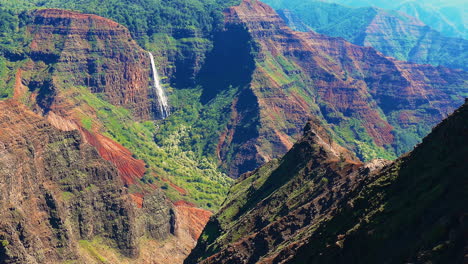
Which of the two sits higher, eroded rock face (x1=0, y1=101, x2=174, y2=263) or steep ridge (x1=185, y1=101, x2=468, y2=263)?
steep ridge (x1=185, y1=101, x2=468, y2=263)

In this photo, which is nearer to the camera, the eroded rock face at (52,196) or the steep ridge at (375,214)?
the steep ridge at (375,214)

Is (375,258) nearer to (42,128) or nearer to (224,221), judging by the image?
(224,221)

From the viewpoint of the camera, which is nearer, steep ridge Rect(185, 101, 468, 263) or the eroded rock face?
steep ridge Rect(185, 101, 468, 263)

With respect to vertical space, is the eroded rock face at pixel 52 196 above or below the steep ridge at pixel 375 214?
below

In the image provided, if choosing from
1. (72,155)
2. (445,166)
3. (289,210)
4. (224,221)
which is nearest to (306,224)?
(289,210)
